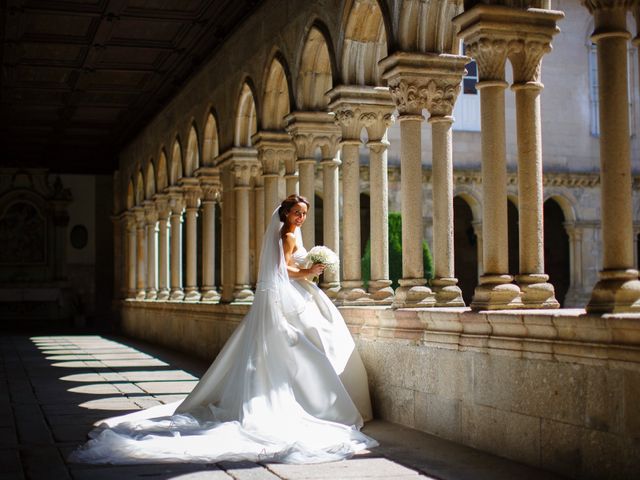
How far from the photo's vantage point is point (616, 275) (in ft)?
16.2

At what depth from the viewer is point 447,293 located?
24.5ft

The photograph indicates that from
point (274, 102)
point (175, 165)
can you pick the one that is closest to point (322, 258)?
point (274, 102)

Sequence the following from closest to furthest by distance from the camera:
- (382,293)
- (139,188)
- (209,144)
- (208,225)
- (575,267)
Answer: (382,293) → (209,144) → (208,225) → (575,267) → (139,188)

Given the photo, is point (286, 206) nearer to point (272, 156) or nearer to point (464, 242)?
point (272, 156)

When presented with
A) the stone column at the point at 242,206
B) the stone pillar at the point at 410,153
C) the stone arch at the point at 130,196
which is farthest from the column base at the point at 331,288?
the stone arch at the point at 130,196

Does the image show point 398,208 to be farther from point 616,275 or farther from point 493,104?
point 616,275

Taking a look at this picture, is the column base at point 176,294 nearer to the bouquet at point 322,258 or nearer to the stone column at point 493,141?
the bouquet at point 322,258

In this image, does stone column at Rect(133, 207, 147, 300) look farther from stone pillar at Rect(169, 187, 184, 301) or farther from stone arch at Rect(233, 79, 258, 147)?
stone arch at Rect(233, 79, 258, 147)

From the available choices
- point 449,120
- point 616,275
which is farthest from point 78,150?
point 616,275

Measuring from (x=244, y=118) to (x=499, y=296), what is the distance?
7.69 m

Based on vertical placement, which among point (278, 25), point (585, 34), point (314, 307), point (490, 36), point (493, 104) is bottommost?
point (314, 307)

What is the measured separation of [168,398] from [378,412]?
222 cm

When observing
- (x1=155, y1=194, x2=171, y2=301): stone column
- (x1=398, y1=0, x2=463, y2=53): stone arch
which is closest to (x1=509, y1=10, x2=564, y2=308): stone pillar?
(x1=398, y1=0, x2=463, y2=53): stone arch

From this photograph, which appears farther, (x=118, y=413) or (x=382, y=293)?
(x=382, y=293)
